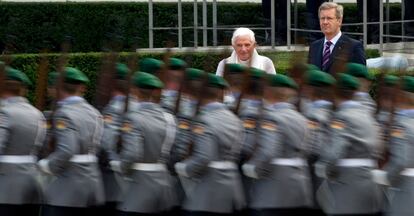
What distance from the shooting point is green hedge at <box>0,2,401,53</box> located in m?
22.5

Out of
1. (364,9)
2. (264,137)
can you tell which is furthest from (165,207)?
(364,9)

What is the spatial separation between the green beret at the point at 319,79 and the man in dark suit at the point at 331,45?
1.99 m

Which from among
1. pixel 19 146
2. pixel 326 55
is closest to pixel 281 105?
pixel 19 146

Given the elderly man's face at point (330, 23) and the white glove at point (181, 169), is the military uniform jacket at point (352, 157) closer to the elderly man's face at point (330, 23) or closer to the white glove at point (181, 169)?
the white glove at point (181, 169)

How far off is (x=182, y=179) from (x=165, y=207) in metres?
0.20

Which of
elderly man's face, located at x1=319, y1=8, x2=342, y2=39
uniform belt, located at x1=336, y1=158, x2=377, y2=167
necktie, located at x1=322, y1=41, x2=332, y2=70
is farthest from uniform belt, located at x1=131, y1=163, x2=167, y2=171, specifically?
elderly man's face, located at x1=319, y1=8, x2=342, y2=39

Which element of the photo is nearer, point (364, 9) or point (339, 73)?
point (339, 73)

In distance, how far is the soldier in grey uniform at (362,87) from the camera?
902 cm

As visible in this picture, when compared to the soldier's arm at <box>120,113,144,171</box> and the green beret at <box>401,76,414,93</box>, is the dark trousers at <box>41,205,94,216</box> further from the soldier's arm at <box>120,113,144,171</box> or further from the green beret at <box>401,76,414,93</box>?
the green beret at <box>401,76,414,93</box>

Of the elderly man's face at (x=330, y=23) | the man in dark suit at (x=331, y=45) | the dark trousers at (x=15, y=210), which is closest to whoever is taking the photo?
the dark trousers at (x=15, y=210)

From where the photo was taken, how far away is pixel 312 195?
927 centimetres

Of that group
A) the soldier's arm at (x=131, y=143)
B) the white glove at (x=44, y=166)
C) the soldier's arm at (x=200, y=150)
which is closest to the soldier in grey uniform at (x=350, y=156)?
the soldier's arm at (x=200, y=150)

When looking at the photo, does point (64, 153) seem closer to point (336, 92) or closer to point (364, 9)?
point (336, 92)

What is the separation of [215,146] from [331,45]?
2718 millimetres
